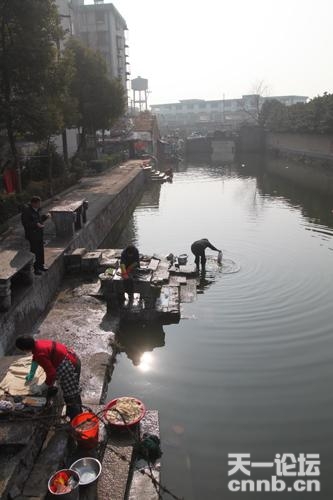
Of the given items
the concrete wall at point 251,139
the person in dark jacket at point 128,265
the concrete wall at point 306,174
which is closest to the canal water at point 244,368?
the person in dark jacket at point 128,265

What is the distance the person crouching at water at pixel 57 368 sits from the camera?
264 inches

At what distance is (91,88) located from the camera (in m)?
35.3

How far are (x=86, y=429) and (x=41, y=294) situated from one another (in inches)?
237

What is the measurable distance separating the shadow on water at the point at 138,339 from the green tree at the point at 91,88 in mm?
25889

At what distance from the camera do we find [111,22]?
80062 millimetres

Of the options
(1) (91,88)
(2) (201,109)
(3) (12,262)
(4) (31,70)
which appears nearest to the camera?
(3) (12,262)

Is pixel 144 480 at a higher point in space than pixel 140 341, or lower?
higher

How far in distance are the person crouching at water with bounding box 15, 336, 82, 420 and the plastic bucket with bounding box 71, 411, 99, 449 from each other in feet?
0.83

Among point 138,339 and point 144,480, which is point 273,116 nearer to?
point 138,339

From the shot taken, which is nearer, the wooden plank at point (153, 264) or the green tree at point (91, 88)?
the wooden plank at point (153, 264)

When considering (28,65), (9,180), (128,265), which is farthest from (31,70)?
(128,265)

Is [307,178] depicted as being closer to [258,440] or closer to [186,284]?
[186,284]

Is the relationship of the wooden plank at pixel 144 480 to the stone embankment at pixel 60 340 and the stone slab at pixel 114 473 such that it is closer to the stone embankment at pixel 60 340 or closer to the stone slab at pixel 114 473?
the stone embankment at pixel 60 340

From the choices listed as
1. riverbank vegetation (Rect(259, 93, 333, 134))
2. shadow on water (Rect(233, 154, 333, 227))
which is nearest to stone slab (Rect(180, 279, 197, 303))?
shadow on water (Rect(233, 154, 333, 227))
